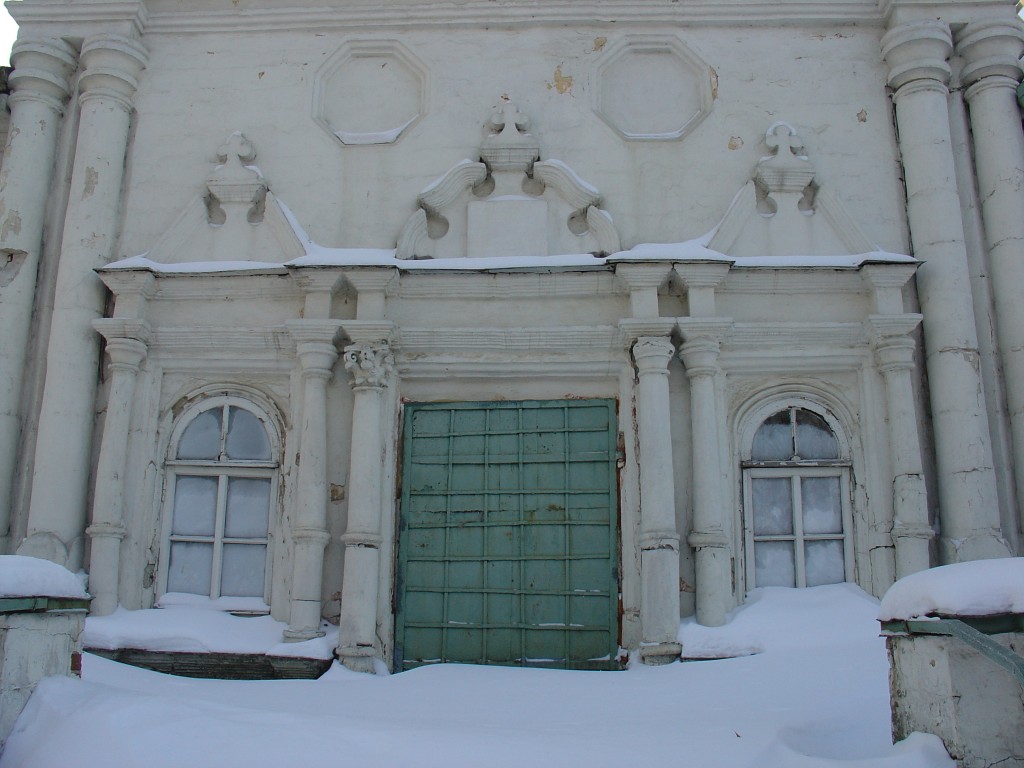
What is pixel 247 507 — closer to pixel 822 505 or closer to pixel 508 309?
pixel 508 309

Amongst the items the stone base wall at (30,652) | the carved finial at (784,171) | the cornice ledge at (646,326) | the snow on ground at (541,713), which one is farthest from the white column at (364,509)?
the carved finial at (784,171)

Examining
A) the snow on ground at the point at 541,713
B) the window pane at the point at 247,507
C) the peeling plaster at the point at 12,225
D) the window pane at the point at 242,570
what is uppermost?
the peeling plaster at the point at 12,225

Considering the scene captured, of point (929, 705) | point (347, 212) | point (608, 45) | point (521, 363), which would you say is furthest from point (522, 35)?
point (929, 705)

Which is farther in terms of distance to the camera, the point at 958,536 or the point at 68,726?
the point at 958,536

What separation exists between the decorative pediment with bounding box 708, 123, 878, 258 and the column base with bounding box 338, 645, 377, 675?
337 cm

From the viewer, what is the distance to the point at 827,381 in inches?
270

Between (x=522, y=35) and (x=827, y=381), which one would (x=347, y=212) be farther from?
(x=827, y=381)

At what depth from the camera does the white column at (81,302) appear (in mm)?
6688

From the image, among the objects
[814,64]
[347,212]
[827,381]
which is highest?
[814,64]

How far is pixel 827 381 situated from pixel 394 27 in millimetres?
3936

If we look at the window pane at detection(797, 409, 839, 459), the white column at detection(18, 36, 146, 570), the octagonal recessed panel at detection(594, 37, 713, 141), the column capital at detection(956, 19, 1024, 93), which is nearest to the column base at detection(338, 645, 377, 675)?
the white column at detection(18, 36, 146, 570)

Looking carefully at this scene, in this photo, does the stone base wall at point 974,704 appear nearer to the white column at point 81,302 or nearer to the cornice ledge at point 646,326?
the cornice ledge at point 646,326

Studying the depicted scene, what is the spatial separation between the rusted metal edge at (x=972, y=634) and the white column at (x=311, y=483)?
3715 mm

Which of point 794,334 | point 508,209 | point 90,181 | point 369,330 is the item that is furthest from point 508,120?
point 90,181
